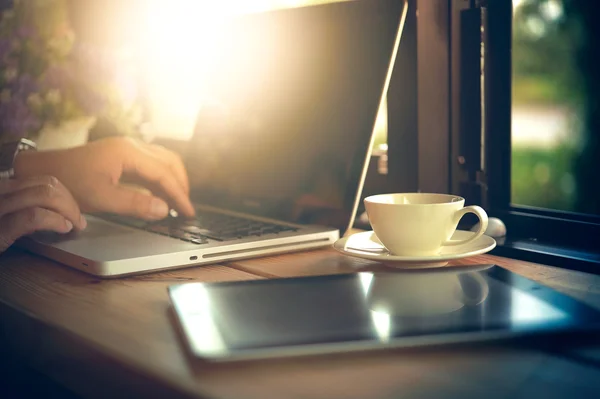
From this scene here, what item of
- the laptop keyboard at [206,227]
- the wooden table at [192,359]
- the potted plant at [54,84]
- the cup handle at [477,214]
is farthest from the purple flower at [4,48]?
the cup handle at [477,214]

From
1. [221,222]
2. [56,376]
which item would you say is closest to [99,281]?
[56,376]

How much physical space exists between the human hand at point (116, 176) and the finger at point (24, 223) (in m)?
0.14

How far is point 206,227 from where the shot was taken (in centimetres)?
105

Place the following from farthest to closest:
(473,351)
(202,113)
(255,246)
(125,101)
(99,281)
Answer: (125,101) < (202,113) < (255,246) < (99,281) < (473,351)

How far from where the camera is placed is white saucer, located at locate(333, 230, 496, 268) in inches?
32.9

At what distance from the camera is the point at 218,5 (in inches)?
67.4

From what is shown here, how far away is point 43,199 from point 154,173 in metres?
0.22

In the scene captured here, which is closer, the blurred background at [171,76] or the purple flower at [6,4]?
the blurred background at [171,76]

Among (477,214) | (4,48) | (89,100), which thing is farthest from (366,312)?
(4,48)

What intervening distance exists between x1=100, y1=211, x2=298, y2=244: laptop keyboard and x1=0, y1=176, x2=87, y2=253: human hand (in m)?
0.13

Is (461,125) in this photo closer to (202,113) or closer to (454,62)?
(454,62)

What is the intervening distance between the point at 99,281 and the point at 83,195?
1.01 feet

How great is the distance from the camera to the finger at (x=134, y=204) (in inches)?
42.6

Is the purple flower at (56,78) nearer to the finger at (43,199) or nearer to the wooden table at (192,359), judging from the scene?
the finger at (43,199)
